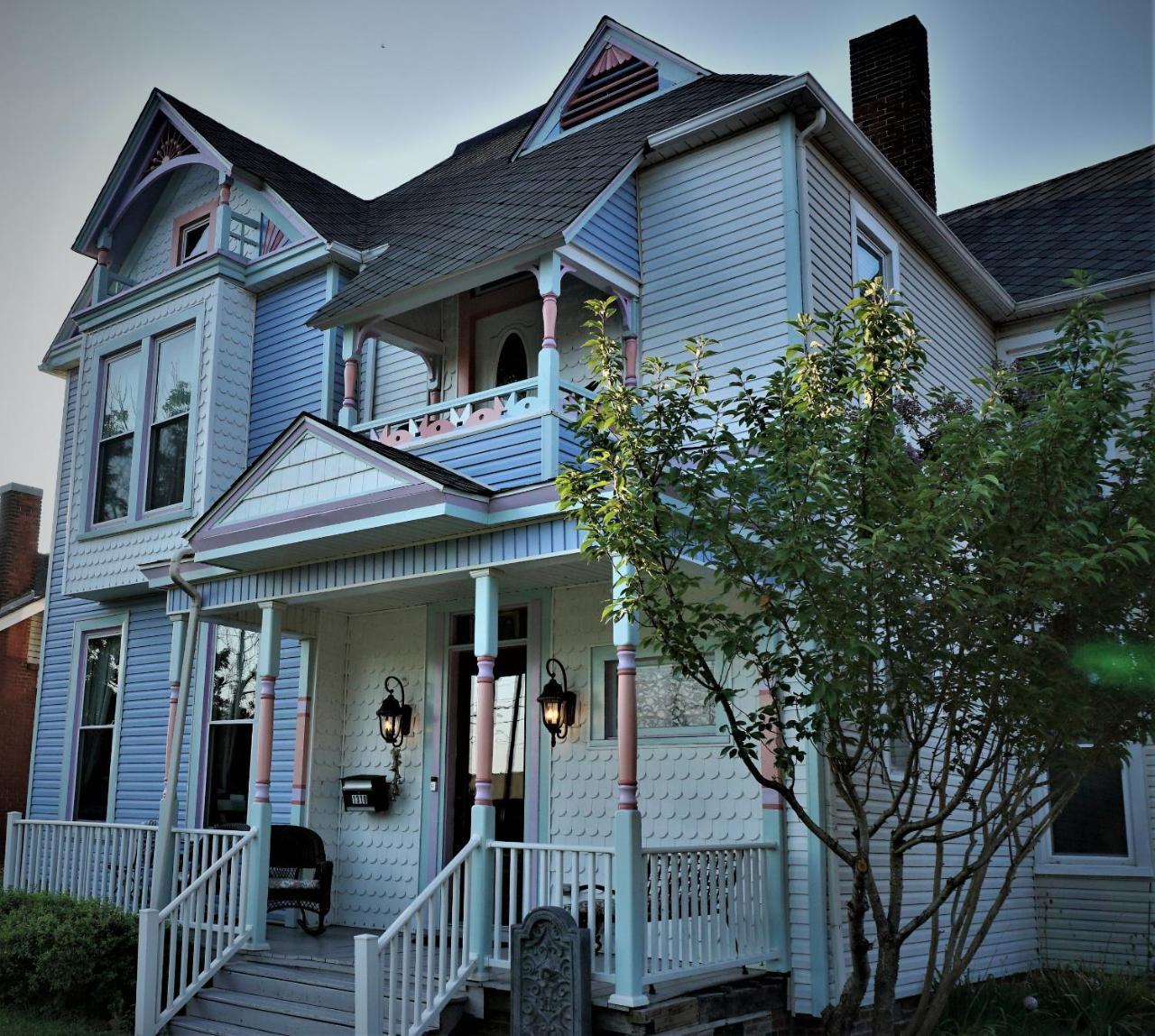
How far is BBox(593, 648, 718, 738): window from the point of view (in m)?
9.98

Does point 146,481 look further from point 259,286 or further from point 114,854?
point 114,854

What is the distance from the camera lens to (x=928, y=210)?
12523 millimetres

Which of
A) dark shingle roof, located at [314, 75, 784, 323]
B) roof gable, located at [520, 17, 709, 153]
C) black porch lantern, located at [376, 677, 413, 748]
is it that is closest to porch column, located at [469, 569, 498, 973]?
dark shingle roof, located at [314, 75, 784, 323]

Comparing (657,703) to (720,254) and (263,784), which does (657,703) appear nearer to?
(263,784)

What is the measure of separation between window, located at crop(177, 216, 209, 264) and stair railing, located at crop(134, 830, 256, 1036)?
7900mm

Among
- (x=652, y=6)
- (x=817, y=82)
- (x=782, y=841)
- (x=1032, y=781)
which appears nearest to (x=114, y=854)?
(x=782, y=841)

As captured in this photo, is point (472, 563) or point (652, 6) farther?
point (652, 6)

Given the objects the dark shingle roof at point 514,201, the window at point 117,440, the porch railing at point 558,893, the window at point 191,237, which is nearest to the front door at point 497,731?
the porch railing at point 558,893

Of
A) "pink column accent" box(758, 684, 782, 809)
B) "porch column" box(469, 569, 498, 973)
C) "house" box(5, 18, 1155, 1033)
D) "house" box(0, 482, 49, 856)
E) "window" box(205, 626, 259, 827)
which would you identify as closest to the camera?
"porch column" box(469, 569, 498, 973)

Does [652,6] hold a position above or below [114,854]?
above

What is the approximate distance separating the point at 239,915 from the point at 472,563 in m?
3.86

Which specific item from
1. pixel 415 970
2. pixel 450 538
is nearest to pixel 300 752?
pixel 450 538

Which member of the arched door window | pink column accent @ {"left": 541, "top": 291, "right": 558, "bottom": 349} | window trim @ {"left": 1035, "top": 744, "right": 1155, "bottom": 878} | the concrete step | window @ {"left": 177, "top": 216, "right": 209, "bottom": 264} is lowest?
the concrete step

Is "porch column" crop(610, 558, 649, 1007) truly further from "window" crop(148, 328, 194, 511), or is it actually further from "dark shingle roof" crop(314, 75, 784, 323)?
"window" crop(148, 328, 194, 511)
